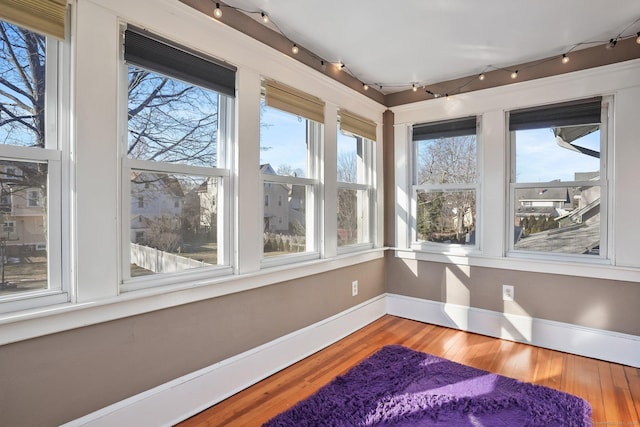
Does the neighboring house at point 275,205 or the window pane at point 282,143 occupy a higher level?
the window pane at point 282,143

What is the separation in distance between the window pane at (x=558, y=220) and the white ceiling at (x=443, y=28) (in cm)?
118

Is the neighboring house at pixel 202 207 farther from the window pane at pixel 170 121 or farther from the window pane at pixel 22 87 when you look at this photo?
the window pane at pixel 22 87

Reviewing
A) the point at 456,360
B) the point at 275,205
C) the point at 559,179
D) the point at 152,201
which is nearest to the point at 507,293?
the point at 456,360

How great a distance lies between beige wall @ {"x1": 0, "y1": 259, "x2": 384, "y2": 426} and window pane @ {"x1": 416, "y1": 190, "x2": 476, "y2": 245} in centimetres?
165

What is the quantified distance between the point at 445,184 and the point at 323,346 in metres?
1.99

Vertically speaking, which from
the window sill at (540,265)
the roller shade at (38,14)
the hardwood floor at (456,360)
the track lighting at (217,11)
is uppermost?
the track lighting at (217,11)

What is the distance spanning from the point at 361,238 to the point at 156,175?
2.23m

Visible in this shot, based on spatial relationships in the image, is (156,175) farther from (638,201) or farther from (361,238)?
(638,201)

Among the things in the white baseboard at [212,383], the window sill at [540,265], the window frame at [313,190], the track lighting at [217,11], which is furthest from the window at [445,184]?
the track lighting at [217,11]

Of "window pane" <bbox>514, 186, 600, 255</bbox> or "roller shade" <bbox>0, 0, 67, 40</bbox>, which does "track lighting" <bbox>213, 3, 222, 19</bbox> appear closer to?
"roller shade" <bbox>0, 0, 67, 40</bbox>

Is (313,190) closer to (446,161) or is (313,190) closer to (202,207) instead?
(202,207)

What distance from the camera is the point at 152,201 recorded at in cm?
189

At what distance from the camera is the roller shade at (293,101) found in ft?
8.00

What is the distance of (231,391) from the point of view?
7.13 ft
